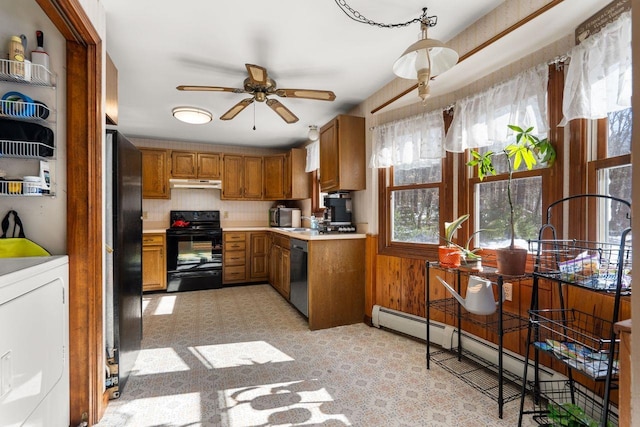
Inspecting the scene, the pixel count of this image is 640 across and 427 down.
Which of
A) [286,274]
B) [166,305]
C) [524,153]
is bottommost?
[166,305]

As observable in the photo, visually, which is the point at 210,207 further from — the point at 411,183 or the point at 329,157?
the point at 411,183

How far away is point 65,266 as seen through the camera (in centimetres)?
150

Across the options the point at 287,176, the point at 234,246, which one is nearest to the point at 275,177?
the point at 287,176

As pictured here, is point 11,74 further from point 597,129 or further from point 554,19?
point 597,129

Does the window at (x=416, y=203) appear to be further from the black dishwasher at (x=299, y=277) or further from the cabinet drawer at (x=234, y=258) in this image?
the cabinet drawer at (x=234, y=258)

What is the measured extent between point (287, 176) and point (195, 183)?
148 centimetres

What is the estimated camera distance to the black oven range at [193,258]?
427 centimetres

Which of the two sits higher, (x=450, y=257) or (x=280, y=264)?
(x=450, y=257)

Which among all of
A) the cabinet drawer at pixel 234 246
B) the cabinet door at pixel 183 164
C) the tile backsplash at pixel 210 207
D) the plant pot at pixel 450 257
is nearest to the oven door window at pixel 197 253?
the cabinet drawer at pixel 234 246

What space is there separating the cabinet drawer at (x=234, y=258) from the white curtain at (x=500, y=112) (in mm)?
3470

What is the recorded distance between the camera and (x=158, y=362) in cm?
224

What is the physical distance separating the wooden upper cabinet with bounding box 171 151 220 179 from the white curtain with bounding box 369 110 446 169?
2.87 meters

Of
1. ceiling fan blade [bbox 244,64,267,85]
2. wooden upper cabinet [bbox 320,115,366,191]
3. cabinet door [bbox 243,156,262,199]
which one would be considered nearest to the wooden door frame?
ceiling fan blade [bbox 244,64,267,85]

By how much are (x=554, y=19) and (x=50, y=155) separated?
8.87ft
